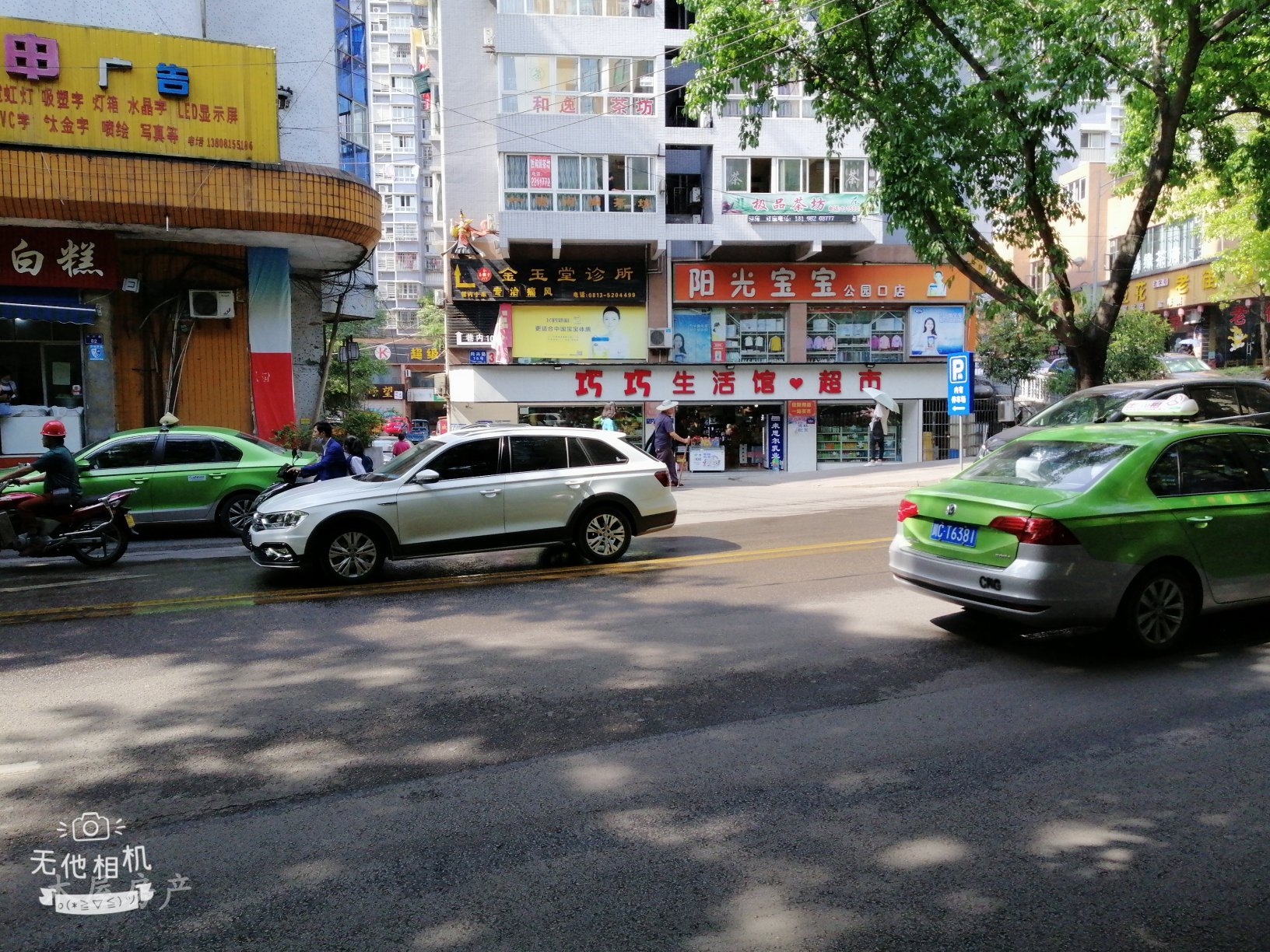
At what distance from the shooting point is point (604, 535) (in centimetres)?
1012

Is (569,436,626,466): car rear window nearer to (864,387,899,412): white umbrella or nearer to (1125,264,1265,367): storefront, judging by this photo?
(864,387,899,412): white umbrella

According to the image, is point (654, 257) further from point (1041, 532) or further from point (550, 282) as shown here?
point (1041, 532)

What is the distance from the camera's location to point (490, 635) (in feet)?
23.1

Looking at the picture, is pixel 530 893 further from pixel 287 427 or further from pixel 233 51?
pixel 233 51

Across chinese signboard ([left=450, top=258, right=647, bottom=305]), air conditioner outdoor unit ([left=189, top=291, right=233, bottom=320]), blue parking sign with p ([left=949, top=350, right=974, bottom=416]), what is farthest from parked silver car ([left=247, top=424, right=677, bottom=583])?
chinese signboard ([left=450, top=258, right=647, bottom=305])

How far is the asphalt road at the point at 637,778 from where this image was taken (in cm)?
331

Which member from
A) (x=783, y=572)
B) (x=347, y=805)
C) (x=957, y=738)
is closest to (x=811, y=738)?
(x=957, y=738)

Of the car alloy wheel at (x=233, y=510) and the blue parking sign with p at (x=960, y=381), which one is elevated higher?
the blue parking sign with p at (x=960, y=381)

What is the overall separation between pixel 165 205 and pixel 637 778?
15.6 metres

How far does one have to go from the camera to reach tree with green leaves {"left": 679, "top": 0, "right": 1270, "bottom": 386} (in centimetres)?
1464

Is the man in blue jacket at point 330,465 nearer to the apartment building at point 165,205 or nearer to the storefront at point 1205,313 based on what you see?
the apartment building at point 165,205

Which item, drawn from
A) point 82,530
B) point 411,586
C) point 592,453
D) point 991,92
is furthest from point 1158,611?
point 991,92

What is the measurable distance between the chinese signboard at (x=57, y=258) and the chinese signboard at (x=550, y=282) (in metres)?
11.9

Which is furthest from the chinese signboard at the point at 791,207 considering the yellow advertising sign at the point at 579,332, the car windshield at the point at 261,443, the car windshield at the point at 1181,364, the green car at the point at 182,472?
the green car at the point at 182,472
